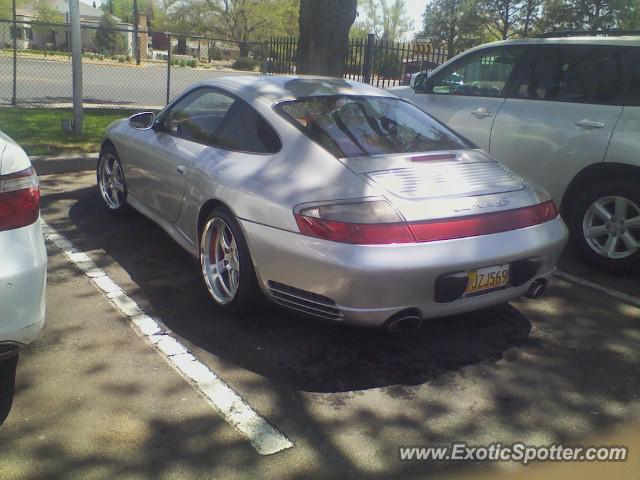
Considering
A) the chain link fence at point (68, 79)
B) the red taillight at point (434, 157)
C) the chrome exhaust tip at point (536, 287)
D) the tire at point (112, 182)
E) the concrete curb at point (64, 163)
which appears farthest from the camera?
the chain link fence at point (68, 79)

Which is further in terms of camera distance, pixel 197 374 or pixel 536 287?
pixel 536 287

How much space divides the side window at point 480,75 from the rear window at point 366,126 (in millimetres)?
1714

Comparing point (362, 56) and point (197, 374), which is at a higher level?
point (362, 56)

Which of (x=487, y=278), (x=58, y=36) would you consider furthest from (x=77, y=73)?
(x=58, y=36)

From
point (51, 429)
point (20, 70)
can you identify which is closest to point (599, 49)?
point (51, 429)

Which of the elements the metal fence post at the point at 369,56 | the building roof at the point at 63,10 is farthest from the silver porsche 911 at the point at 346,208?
the building roof at the point at 63,10

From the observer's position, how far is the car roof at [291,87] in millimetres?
4270

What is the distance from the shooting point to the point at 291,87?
441 cm

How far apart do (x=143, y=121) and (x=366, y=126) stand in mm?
2171

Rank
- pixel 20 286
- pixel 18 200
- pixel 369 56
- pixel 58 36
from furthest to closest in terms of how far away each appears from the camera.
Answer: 1. pixel 58 36
2. pixel 369 56
3. pixel 18 200
4. pixel 20 286

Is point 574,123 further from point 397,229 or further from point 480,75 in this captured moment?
point 397,229

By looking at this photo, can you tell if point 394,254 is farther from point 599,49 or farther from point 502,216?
point 599,49

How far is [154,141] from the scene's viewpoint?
4941 millimetres

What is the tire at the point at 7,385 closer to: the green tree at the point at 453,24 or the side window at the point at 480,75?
the side window at the point at 480,75
